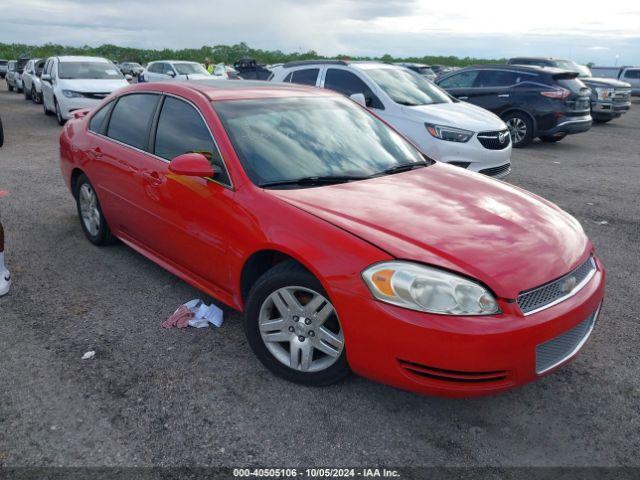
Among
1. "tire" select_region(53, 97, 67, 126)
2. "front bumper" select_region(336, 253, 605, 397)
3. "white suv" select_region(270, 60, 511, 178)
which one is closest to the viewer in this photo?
"front bumper" select_region(336, 253, 605, 397)

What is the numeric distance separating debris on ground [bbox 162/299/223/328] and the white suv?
453cm

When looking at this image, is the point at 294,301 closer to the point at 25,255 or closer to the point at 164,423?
the point at 164,423

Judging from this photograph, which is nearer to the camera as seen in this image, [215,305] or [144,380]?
[144,380]

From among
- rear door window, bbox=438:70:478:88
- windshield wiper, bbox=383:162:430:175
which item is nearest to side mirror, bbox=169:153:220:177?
windshield wiper, bbox=383:162:430:175

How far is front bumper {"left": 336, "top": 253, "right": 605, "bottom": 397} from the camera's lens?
2596 millimetres

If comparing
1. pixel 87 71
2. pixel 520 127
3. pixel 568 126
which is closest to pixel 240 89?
pixel 520 127

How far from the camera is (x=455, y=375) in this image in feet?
8.77

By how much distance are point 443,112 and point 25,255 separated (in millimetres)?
5897

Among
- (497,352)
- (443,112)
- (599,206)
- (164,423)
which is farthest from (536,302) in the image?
(443,112)

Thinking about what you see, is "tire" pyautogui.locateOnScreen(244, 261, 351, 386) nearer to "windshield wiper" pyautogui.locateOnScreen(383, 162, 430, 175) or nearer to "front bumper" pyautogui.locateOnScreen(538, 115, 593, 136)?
"windshield wiper" pyautogui.locateOnScreen(383, 162, 430, 175)

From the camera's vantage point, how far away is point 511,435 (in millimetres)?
2873

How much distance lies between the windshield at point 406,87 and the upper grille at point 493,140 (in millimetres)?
1169

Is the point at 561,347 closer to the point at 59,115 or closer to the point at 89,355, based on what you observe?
the point at 89,355

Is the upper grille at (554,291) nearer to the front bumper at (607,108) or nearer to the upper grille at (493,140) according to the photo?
the upper grille at (493,140)
